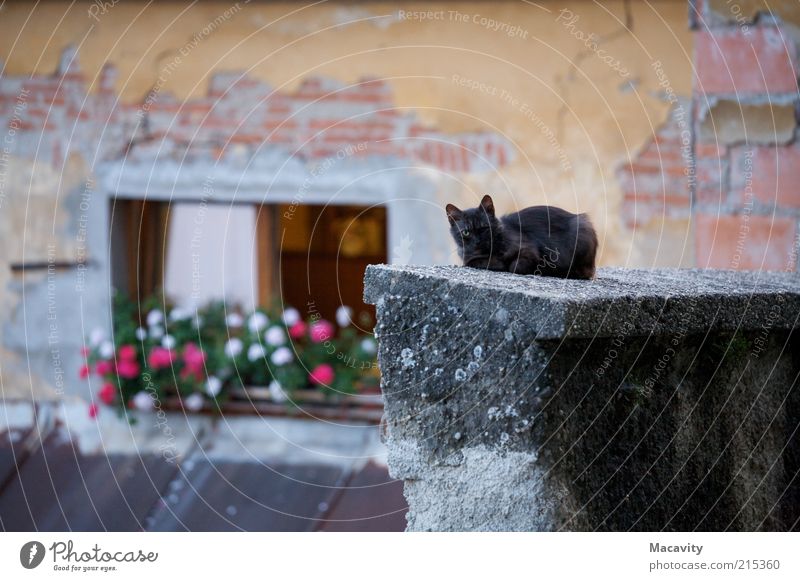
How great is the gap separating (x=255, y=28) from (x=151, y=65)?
1.28ft

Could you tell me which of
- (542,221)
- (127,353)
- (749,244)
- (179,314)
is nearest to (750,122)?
(749,244)

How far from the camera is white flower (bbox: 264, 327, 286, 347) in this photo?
3057 mm

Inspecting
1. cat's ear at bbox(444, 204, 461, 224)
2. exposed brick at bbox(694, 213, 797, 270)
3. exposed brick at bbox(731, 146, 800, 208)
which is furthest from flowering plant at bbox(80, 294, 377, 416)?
cat's ear at bbox(444, 204, 461, 224)

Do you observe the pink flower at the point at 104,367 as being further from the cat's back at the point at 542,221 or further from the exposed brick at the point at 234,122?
the cat's back at the point at 542,221

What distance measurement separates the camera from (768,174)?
2.51 metres

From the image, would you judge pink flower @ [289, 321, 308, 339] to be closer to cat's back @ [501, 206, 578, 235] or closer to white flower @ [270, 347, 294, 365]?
white flower @ [270, 347, 294, 365]

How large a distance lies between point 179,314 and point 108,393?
37 centimetres

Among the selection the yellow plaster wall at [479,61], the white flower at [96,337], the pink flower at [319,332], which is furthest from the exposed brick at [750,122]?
the white flower at [96,337]

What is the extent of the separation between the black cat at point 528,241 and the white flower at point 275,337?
147 cm

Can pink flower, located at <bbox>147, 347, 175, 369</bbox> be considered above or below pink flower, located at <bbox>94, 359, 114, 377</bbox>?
above

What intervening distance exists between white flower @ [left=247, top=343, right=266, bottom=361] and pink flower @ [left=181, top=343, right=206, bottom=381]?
16 centimetres

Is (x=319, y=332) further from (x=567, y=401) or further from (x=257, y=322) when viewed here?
(x=567, y=401)

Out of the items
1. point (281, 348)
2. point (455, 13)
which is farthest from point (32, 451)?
point (455, 13)

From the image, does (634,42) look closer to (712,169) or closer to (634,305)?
(712,169)
